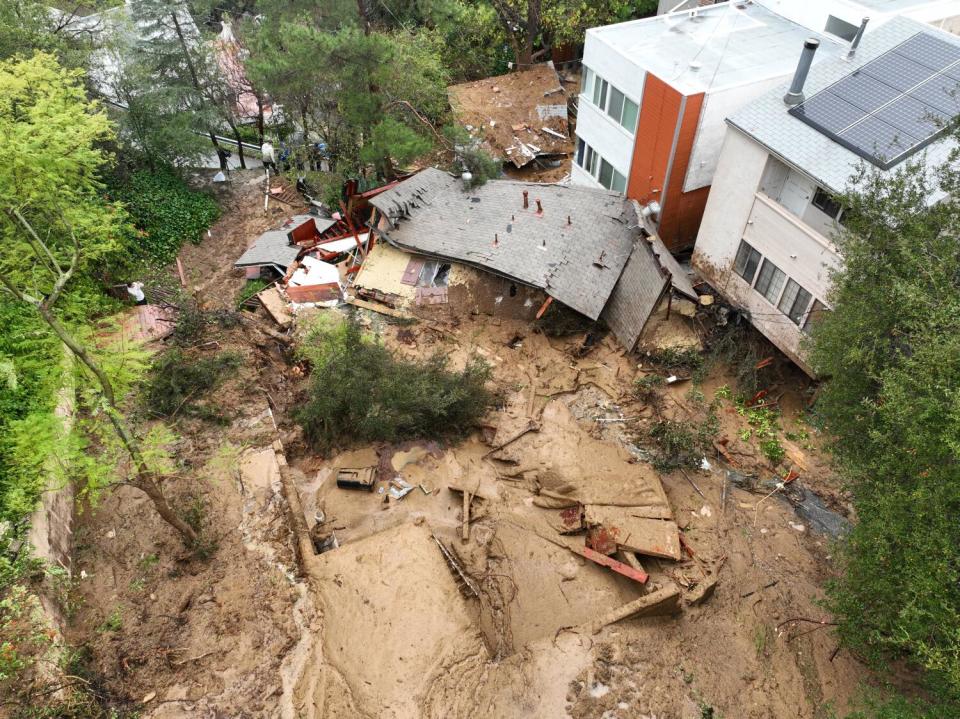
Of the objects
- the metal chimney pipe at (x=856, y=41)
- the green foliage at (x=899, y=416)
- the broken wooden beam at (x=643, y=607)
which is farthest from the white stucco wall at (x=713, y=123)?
the broken wooden beam at (x=643, y=607)

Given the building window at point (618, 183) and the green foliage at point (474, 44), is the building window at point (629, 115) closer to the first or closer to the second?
the building window at point (618, 183)

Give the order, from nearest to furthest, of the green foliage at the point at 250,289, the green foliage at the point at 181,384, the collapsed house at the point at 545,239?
1. the green foliage at the point at 181,384
2. the collapsed house at the point at 545,239
3. the green foliage at the point at 250,289

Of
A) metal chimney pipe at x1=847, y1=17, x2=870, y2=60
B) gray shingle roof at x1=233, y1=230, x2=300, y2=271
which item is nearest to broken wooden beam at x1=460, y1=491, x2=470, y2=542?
gray shingle roof at x1=233, y1=230, x2=300, y2=271

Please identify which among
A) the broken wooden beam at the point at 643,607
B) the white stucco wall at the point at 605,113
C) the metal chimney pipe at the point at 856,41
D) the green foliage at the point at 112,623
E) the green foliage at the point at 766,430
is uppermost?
the metal chimney pipe at the point at 856,41

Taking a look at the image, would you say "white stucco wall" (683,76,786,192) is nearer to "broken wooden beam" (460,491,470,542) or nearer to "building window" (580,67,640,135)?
"building window" (580,67,640,135)

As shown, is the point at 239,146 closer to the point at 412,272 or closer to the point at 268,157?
the point at 268,157

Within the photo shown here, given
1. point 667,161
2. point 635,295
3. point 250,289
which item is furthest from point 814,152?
point 250,289
